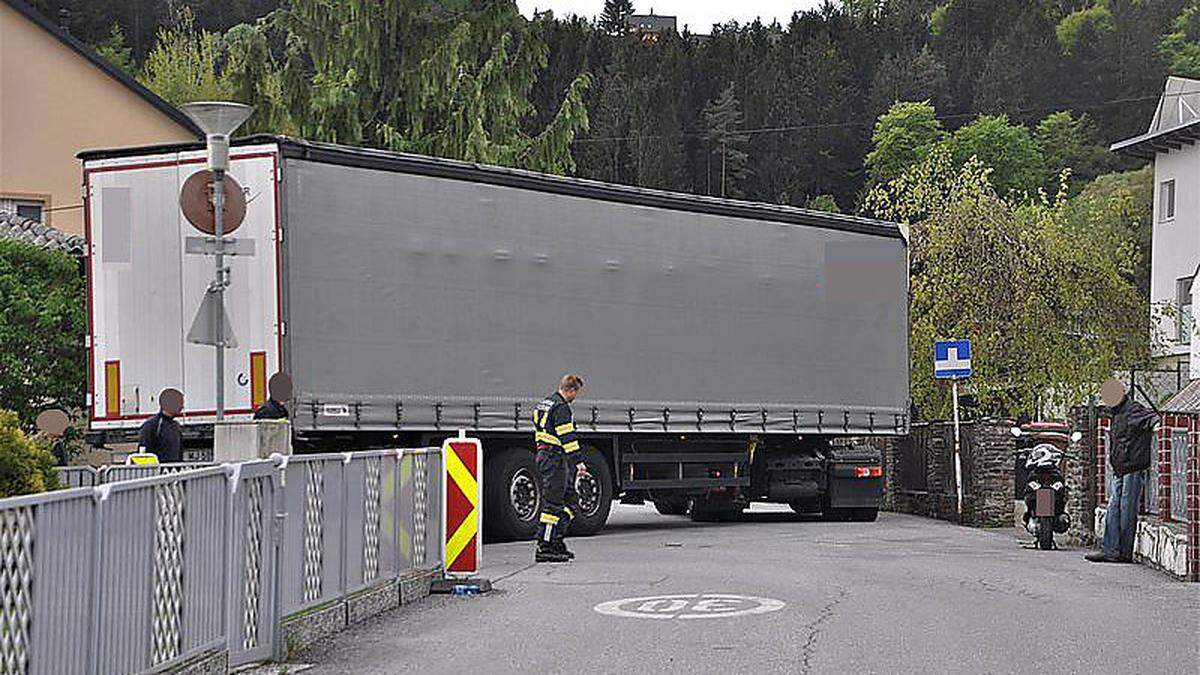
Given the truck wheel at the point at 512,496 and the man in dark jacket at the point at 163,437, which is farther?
the truck wheel at the point at 512,496

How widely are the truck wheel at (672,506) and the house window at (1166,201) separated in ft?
127

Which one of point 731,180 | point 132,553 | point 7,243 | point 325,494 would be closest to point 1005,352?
point 7,243

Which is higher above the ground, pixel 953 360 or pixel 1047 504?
pixel 953 360

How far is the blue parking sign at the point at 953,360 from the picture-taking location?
27.6 meters

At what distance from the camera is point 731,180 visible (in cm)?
10044

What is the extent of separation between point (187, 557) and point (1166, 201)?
189 feet

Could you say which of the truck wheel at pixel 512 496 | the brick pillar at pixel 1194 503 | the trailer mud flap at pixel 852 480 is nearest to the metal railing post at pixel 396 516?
the truck wheel at pixel 512 496

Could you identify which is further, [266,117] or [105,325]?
[266,117]

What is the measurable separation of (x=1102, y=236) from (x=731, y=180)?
123 ft

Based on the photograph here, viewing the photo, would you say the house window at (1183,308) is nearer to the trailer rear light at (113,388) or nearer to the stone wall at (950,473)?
the stone wall at (950,473)

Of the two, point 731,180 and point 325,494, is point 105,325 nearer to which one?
point 325,494

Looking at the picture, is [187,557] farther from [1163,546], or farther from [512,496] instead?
[512,496]

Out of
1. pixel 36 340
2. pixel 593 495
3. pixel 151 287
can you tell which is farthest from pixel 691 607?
pixel 36 340

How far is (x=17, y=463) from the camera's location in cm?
952
